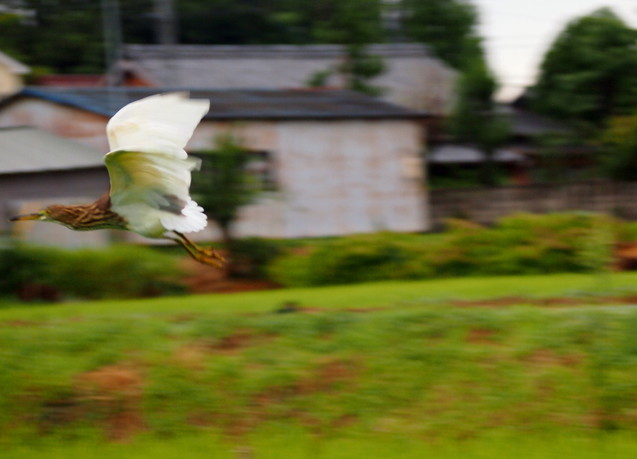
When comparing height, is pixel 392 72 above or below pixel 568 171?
above

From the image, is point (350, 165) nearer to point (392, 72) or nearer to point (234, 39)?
point (392, 72)

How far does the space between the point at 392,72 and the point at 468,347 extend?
24.3 metres

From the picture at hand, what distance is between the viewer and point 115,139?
240 inches

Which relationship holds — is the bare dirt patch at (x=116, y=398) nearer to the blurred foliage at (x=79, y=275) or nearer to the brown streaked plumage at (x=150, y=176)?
the brown streaked plumage at (x=150, y=176)

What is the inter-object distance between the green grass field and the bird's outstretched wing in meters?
2.58

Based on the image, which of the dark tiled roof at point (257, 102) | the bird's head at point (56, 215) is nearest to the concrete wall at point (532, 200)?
the dark tiled roof at point (257, 102)

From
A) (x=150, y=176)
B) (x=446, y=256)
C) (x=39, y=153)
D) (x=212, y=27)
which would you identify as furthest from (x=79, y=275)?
(x=212, y=27)

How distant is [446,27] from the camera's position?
36000mm

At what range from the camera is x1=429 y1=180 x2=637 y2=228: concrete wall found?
22.6 m

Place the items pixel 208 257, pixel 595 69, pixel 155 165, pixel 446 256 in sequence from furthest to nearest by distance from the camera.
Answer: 1. pixel 595 69
2. pixel 446 256
3. pixel 208 257
4. pixel 155 165

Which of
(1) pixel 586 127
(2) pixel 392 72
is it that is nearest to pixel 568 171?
(1) pixel 586 127

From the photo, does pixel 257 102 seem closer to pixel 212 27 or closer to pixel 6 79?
pixel 6 79

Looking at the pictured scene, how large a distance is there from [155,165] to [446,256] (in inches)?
371

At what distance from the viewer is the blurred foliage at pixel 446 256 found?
1470 cm
